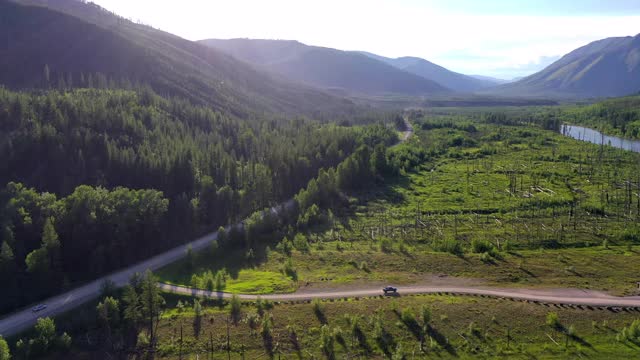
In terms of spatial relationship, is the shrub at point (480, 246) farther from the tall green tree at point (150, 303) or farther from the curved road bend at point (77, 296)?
the tall green tree at point (150, 303)

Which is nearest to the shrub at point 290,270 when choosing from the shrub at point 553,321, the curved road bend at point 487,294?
the curved road bend at point 487,294

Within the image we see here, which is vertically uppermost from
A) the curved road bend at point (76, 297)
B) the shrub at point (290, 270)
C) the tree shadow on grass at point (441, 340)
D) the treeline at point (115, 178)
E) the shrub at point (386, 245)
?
the treeline at point (115, 178)

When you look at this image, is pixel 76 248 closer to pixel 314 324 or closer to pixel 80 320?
pixel 80 320

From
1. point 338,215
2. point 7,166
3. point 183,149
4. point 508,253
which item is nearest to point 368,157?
point 338,215

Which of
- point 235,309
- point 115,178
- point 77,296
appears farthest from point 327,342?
point 115,178

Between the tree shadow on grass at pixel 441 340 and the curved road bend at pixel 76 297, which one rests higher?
the tree shadow on grass at pixel 441 340

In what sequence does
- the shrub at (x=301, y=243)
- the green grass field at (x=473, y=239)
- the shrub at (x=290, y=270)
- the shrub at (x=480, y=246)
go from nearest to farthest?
the green grass field at (x=473, y=239) → the shrub at (x=290, y=270) → the shrub at (x=480, y=246) → the shrub at (x=301, y=243)

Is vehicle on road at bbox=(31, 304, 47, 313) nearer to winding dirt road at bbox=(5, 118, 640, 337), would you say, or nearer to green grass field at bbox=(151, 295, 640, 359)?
winding dirt road at bbox=(5, 118, 640, 337)
